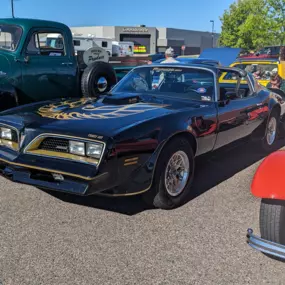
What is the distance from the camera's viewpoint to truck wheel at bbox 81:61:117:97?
6824 millimetres

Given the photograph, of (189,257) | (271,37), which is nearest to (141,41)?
(271,37)

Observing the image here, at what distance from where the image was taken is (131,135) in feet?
11.3

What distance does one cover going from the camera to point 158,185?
376 cm

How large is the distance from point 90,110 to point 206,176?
188 cm

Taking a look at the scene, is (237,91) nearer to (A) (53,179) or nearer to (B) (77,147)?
(B) (77,147)

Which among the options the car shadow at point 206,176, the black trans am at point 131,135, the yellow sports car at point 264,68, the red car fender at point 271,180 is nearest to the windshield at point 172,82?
the black trans am at point 131,135

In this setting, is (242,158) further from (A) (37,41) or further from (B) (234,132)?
(A) (37,41)

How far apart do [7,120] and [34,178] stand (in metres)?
0.86

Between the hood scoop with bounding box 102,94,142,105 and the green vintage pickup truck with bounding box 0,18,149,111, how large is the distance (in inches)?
78.0

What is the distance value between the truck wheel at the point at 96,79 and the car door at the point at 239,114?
249cm

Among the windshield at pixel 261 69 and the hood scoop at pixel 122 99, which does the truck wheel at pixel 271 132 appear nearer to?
the hood scoop at pixel 122 99

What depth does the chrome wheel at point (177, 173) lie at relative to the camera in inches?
156

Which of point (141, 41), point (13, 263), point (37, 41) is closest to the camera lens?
point (13, 263)

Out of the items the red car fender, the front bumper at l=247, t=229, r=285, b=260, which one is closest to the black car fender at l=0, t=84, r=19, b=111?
the red car fender
